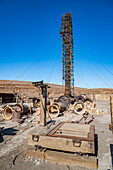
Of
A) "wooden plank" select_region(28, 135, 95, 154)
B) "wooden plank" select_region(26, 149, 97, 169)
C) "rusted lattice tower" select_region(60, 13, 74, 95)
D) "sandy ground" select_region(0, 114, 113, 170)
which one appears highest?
"rusted lattice tower" select_region(60, 13, 74, 95)

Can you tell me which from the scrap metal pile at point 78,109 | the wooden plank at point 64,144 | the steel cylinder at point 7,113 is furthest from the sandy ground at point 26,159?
the steel cylinder at point 7,113

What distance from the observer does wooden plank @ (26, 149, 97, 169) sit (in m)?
3.05

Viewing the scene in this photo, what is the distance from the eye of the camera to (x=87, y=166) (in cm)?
304

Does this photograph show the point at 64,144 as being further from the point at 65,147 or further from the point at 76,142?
the point at 76,142

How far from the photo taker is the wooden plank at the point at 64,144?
3.15 metres

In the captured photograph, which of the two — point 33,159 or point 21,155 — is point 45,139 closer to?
point 33,159

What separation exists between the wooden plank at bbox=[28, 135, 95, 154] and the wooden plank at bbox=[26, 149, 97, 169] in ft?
0.52

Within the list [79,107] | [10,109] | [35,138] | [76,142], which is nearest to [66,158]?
[76,142]

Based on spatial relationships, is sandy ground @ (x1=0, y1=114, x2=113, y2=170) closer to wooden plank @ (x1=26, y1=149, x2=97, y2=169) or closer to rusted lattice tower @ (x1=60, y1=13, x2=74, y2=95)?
wooden plank @ (x1=26, y1=149, x2=97, y2=169)

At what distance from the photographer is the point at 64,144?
3.34 meters

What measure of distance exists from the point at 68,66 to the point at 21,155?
59.7 feet

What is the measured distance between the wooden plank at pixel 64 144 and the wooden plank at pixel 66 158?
159 mm

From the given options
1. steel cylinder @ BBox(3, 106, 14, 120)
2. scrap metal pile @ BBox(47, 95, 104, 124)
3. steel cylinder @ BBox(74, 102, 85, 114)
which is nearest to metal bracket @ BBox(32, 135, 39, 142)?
scrap metal pile @ BBox(47, 95, 104, 124)

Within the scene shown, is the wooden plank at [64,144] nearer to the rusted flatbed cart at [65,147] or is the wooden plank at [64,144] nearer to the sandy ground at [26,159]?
the rusted flatbed cart at [65,147]
